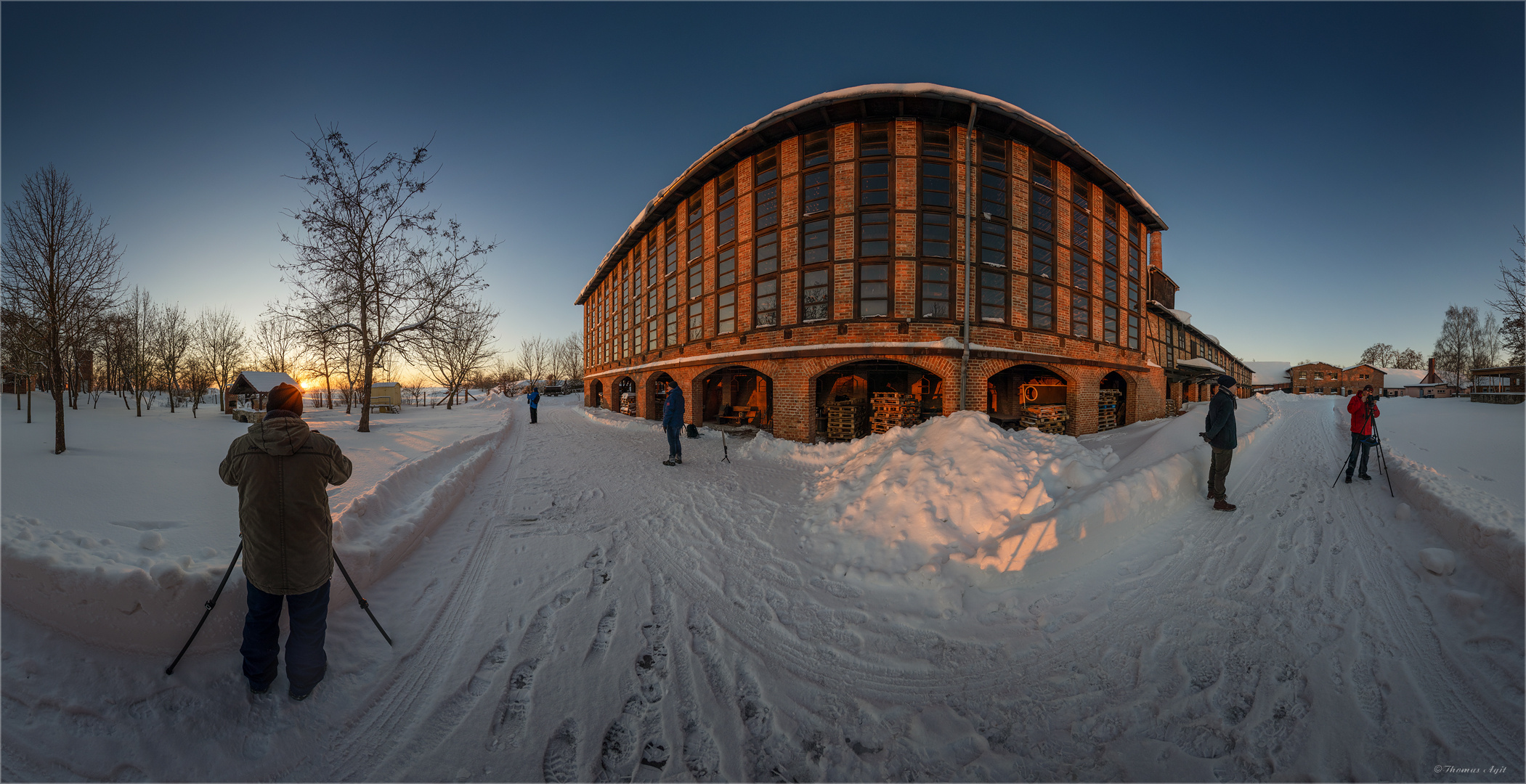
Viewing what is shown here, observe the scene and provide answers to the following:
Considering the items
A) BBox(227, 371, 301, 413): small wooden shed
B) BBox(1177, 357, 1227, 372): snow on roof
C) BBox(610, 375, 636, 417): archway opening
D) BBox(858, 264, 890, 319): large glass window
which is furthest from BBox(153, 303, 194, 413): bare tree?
BBox(1177, 357, 1227, 372): snow on roof

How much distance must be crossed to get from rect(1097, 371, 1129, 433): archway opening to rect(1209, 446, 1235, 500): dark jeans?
11.7 meters

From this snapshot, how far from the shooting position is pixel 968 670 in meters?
3.03

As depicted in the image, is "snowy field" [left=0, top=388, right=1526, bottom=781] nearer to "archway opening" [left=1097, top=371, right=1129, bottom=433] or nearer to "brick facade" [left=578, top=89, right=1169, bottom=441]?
"brick facade" [left=578, top=89, right=1169, bottom=441]

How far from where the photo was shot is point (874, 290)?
12641 mm

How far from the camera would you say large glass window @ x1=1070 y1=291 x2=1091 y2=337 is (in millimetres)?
15297

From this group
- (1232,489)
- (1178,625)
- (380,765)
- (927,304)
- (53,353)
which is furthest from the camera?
(927,304)

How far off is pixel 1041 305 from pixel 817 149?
8.80 m

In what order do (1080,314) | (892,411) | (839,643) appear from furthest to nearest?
(1080,314), (892,411), (839,643)

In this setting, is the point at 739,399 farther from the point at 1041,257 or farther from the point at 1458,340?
the point at 1458,340

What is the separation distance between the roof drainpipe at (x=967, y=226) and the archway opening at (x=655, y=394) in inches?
485

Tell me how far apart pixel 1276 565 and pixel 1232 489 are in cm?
317

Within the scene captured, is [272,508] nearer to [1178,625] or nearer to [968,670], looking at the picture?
[968,670]

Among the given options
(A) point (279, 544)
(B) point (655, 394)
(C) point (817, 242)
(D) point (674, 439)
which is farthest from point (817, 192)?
(A) point (279, 544)

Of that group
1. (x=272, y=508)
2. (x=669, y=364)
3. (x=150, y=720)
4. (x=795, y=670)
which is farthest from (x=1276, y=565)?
(x=669, y=364)
